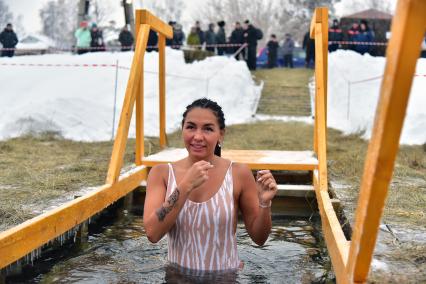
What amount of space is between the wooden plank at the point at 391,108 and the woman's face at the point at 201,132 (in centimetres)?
119

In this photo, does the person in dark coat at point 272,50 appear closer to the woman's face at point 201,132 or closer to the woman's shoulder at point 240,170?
the woman's shoulder at point 240,170

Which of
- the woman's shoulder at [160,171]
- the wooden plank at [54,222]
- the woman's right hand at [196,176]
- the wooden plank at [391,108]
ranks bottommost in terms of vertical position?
the wooden plank at [54,222]

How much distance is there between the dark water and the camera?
4031 millimetres

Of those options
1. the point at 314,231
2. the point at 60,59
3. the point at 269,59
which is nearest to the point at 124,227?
the point at 314,231

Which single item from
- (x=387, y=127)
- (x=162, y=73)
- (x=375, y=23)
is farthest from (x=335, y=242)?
(x=375, y=23)

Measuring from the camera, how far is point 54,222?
443 centimetres

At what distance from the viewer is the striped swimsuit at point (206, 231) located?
11.4 ft

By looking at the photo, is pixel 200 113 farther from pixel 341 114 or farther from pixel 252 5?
pixel 252 5

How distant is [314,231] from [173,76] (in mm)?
13581

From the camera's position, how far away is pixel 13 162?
322 inches

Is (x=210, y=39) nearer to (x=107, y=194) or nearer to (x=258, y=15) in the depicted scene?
(x=107, y=194)

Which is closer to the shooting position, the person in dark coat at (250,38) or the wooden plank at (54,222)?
the wooden plank at (54,222)

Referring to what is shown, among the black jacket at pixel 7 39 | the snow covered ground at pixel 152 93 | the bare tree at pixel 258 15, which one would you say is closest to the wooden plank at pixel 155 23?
the snow covered ground at pixel 152 93

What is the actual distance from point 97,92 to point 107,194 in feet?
38.3
